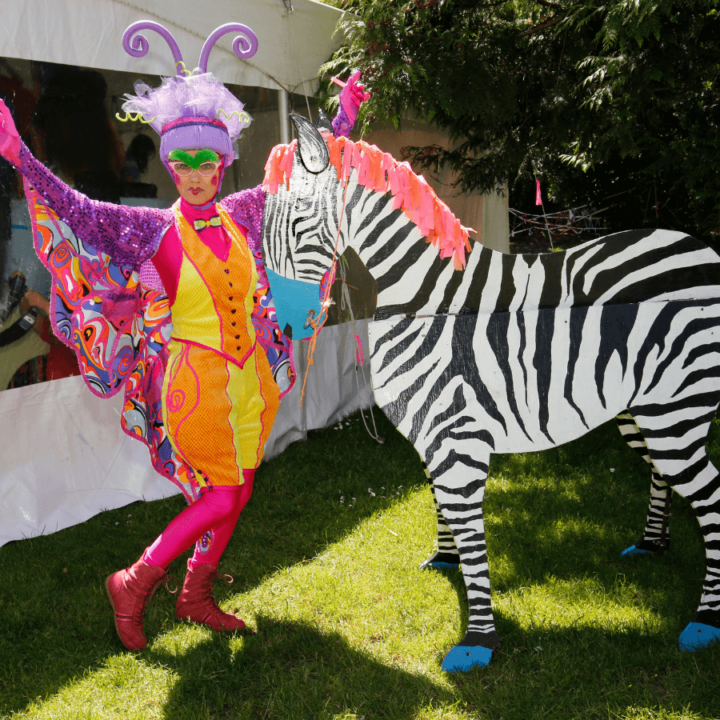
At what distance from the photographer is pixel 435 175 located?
5.51 meters

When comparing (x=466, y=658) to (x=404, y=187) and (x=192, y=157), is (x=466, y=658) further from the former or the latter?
(x=192, y=157)

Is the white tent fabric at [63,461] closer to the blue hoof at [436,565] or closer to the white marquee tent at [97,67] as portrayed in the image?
the white marquee tent at [97,67]

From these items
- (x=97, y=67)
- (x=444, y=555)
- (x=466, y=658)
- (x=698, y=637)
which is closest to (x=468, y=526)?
(x=466, y=658)

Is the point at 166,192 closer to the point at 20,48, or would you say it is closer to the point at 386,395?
the point at 20,48

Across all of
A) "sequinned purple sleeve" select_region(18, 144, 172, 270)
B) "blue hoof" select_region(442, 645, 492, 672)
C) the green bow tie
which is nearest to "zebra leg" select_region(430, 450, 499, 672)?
"blue hoof" select_region(442, 645, 492, 672)

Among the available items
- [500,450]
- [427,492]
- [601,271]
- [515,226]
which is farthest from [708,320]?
[515,226]

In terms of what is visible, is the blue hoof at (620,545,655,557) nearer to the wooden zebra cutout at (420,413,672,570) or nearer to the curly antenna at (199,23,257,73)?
the wooden zebra cutout at (420,413,672,570)

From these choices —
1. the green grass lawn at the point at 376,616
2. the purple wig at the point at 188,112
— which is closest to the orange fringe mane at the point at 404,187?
the purple wig at the point at 188,112

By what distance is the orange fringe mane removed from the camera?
7.30ft

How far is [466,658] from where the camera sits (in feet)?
7.73

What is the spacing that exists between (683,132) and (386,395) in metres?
3.56

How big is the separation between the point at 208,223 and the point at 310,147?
0.52 m

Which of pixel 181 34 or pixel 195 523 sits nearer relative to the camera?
pixel 195 523

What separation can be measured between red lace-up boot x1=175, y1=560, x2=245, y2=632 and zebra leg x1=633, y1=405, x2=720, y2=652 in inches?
70.4
